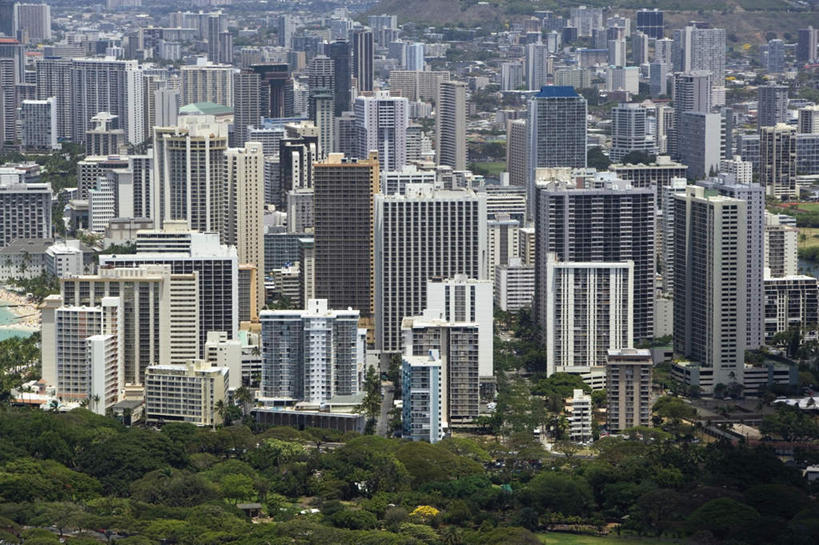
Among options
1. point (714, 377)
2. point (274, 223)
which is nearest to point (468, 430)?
point (714, 377)

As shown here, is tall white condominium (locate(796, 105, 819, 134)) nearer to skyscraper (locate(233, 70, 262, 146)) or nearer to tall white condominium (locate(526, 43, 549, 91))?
skyscraper (locate(233, 70, 262, 146))

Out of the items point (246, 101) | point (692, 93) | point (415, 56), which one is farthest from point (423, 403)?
point (415, 56)

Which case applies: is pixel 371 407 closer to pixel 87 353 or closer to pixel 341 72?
pixel 87 353

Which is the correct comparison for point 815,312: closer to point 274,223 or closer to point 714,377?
point 714,377

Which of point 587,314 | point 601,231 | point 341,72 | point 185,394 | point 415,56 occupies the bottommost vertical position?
point 185,394

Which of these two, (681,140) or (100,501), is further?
(681,140)

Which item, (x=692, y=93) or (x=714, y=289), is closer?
(x=714, y=289)

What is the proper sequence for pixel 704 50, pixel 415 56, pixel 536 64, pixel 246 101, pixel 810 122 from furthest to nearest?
pixel 415 56, pixel 536 64, pixel 704 50, pixel 246 101, pixel 810 122
